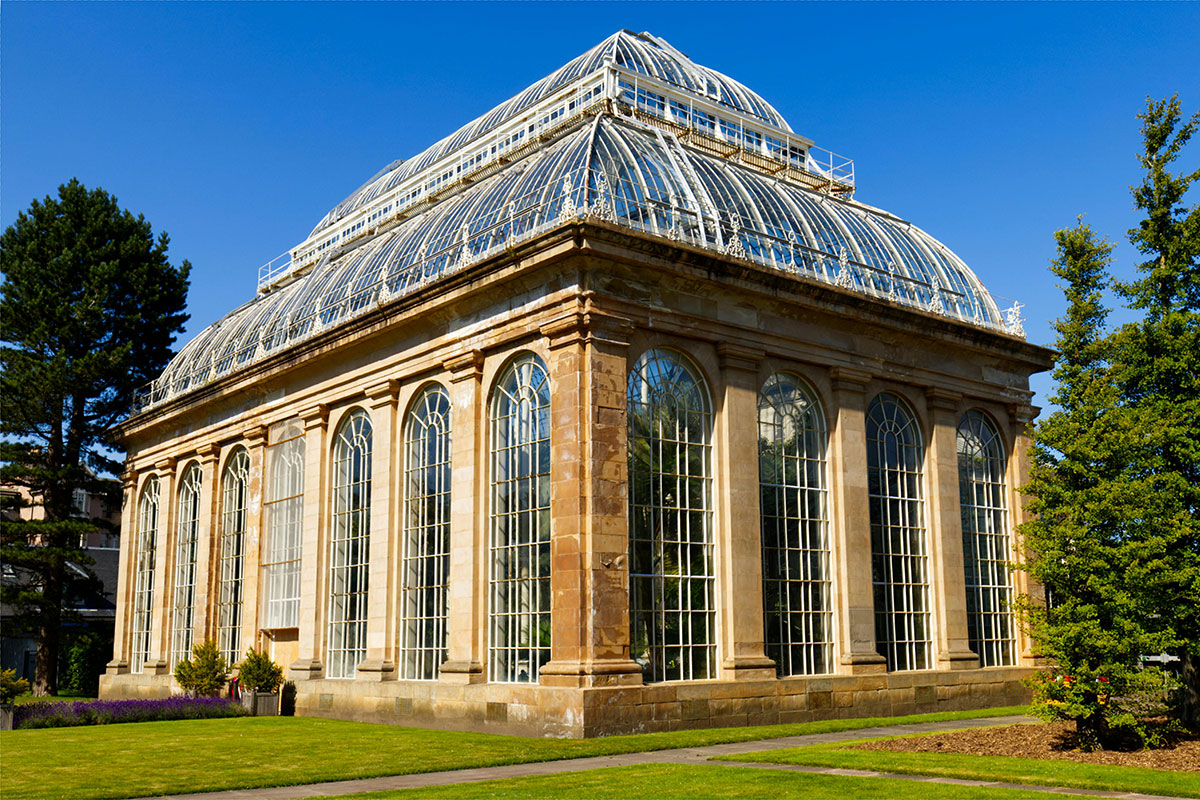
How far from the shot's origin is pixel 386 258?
34688 mm

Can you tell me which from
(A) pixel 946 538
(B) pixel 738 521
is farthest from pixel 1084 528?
(A) pixel 946 538

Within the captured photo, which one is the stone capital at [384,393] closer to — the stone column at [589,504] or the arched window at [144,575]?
the stone column at [589,504]

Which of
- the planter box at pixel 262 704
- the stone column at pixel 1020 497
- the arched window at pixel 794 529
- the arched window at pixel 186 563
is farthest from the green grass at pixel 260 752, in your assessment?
the arched window at pixel 186 563

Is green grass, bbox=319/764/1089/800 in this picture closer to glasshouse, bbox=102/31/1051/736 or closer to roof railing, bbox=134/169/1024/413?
glasshouse, bbox=102/31/1051/736

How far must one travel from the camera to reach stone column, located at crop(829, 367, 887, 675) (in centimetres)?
2969

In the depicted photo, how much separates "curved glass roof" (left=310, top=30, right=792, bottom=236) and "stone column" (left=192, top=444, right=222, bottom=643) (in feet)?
44.4

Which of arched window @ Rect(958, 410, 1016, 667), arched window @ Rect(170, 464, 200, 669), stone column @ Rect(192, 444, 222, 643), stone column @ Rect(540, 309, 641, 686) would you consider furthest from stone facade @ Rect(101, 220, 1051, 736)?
arched window @ Rect(170, 464, 200, 669)

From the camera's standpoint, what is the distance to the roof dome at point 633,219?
92.7ft

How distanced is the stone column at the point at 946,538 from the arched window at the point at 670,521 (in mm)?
→ 9377

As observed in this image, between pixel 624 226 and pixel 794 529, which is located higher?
pixel 624 226

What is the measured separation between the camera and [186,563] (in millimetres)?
44031

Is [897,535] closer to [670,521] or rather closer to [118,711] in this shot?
[670,521]

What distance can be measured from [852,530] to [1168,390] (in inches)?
355

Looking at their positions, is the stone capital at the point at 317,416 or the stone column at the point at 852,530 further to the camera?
the stone capital at the point at 317,416
